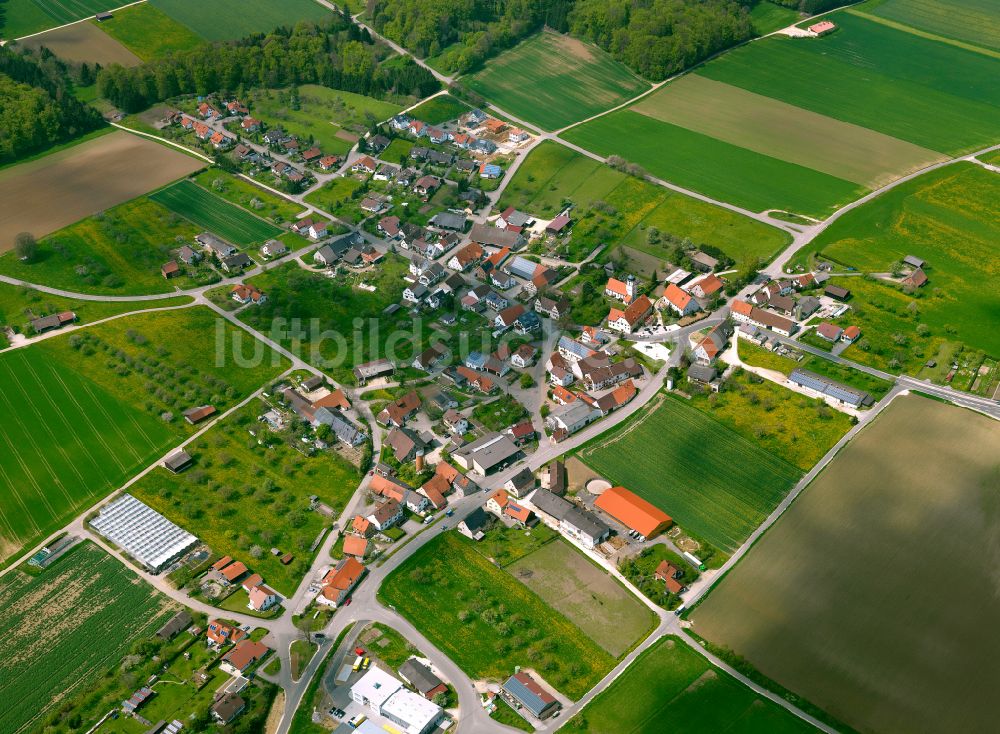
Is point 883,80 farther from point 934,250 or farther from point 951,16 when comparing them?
point 934,250

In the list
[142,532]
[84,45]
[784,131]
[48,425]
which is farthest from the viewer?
[84,45]

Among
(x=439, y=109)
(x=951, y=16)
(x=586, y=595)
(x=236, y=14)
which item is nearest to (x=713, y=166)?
(x=439, y=109)

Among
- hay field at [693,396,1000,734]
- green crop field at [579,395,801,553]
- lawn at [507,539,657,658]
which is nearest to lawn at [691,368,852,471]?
green crop field at [579,395,801,553]

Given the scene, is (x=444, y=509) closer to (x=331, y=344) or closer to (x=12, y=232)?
(x=331, y=344)

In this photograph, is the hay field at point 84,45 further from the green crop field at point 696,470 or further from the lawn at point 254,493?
the green crop field at point 696,470

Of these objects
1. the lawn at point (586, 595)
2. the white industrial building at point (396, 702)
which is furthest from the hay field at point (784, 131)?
the white industrial building at point (396, 702)
